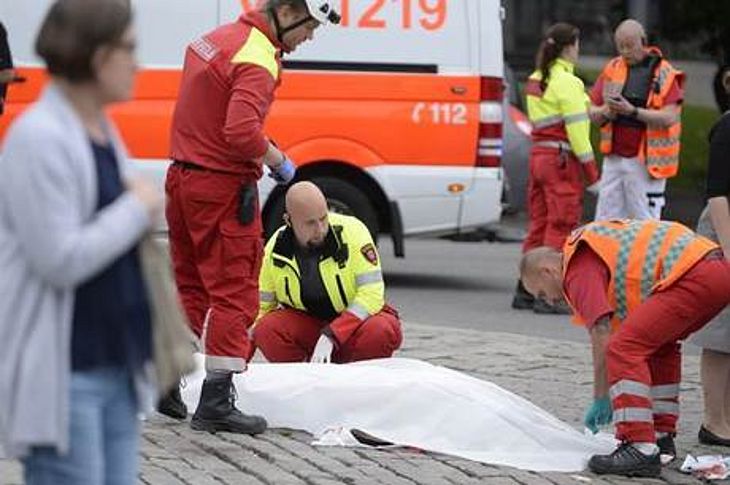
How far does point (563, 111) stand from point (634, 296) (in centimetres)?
501

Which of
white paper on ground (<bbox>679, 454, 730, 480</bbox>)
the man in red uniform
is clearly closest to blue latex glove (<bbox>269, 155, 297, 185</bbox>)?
the man in red uniform

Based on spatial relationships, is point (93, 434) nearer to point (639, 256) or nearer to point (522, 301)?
point (639, 256)

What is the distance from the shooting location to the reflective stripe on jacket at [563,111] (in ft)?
39.0

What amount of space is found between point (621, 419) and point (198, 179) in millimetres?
1843

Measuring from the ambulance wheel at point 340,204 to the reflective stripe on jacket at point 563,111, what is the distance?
3.95ft

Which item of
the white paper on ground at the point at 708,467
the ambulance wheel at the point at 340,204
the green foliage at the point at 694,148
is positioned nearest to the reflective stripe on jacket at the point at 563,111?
the ambulance wheel at the point at 340,204

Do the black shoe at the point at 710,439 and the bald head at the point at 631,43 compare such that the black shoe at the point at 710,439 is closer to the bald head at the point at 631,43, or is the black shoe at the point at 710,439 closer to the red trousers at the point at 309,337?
the red trousers at the point at 309,337

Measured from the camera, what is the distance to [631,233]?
7043 mm

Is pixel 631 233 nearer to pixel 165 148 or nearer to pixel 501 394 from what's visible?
pixel 501 394

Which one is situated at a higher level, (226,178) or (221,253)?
(226,178)

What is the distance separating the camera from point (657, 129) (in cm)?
1188

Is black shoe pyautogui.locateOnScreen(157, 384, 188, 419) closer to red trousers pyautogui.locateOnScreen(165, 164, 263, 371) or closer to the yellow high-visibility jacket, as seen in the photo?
red trousers pyautogui.locateOnScreen(165, 164, 263, 371)

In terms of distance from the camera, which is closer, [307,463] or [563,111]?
[307,463]

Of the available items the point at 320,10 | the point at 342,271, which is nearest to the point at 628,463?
the point at 342,271
